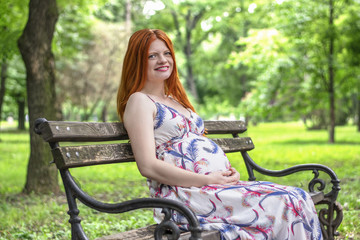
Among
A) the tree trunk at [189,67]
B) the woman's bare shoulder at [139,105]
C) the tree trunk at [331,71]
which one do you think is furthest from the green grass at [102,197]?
the tree trunk at [189,67]

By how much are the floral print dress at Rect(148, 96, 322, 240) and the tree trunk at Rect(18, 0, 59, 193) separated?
4256 millimetres

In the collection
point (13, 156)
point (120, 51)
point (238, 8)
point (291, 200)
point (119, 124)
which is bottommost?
point (13, 156)

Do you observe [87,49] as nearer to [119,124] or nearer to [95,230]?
[95,230]

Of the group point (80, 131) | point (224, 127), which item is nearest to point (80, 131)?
point (80, 131)

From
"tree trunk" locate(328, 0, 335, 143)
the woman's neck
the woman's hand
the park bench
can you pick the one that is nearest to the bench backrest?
the park bench

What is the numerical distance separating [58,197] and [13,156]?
302 inches

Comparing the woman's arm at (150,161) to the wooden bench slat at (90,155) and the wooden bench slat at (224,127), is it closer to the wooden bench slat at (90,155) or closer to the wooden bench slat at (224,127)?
the wooden bench slat at (90,155)

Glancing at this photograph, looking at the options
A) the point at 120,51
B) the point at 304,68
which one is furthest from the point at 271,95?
the point at 120,51

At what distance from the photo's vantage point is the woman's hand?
2.78 m

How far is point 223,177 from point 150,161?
1.48 feet

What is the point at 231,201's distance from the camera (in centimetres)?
261

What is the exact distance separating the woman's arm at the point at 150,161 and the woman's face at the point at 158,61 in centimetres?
36

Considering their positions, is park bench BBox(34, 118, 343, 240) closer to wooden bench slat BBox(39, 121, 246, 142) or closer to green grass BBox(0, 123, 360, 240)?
wooden bench slat BBox(39, 121, 246, 142)

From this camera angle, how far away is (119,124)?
3.05 meters
